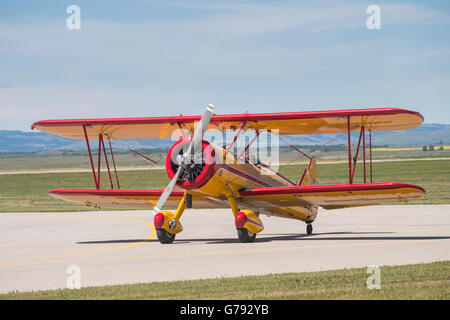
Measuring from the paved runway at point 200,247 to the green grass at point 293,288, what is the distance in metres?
1.01

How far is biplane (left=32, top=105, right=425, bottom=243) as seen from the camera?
16297mm

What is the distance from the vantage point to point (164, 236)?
1722cm

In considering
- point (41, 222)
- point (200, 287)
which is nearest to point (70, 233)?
point (41, 222)

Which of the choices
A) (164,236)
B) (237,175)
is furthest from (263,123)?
(164,236)

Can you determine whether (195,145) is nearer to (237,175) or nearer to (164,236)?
(237,175)

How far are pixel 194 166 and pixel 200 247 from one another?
2026 millimetres

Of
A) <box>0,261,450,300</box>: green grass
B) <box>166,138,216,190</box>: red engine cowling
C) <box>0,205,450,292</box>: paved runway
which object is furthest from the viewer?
<box>166,138,216,190</box>: red engine cowling

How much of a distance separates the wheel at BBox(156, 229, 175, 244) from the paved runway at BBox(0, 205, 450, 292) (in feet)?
1.11

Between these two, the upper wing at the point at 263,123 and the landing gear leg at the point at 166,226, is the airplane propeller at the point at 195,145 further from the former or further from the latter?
the upper wing at the point at 263,123

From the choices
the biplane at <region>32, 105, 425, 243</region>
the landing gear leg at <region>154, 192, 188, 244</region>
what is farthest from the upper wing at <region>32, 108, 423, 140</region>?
the landing gear leg at <region>154, 192, 188, 244</region>

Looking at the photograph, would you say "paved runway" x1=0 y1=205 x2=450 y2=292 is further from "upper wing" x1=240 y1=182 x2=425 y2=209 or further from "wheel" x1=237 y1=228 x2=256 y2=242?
"upper wing" x1=240 y1=182 x2=425 y2=209

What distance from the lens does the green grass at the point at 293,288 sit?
9.05 meters
